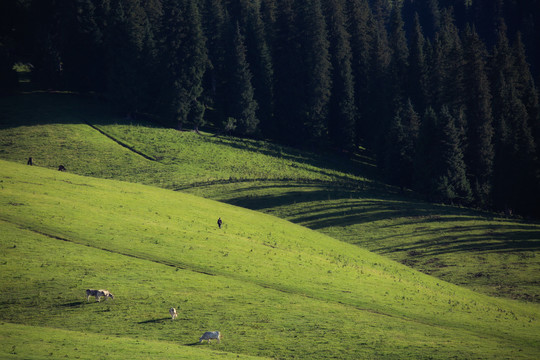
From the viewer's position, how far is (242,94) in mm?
109188

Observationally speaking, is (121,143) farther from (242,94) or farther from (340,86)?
(340,86)

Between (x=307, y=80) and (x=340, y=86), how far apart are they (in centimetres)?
703

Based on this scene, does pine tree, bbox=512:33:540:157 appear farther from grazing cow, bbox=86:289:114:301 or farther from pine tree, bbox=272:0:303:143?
grazing cow, bbox=86:289:114:301

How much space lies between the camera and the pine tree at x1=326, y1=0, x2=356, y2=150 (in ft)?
367

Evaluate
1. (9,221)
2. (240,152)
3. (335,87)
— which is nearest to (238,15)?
(335,87)

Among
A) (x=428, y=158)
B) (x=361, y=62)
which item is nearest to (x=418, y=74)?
(x=361, y=62)

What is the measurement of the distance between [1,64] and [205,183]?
45.7m

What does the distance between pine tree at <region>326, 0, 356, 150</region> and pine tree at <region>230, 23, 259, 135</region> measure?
626 inches

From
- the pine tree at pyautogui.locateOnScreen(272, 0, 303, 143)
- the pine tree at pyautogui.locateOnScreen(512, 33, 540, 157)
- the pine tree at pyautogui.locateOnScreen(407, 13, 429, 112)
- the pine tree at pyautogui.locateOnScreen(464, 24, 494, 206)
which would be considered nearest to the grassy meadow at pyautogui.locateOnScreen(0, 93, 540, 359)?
the pine tree at pyautogui.locateOnScreen(464, 24, 494, 206)

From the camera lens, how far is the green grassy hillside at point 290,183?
6281 cm

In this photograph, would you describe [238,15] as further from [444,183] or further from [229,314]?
[229,314]

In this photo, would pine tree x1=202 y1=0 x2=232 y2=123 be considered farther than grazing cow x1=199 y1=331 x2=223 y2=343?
Yes

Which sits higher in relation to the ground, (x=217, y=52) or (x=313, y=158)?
(x=217, y=52)

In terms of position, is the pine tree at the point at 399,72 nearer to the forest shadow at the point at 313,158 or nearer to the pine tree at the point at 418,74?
the pine tree at the point at 418,74
